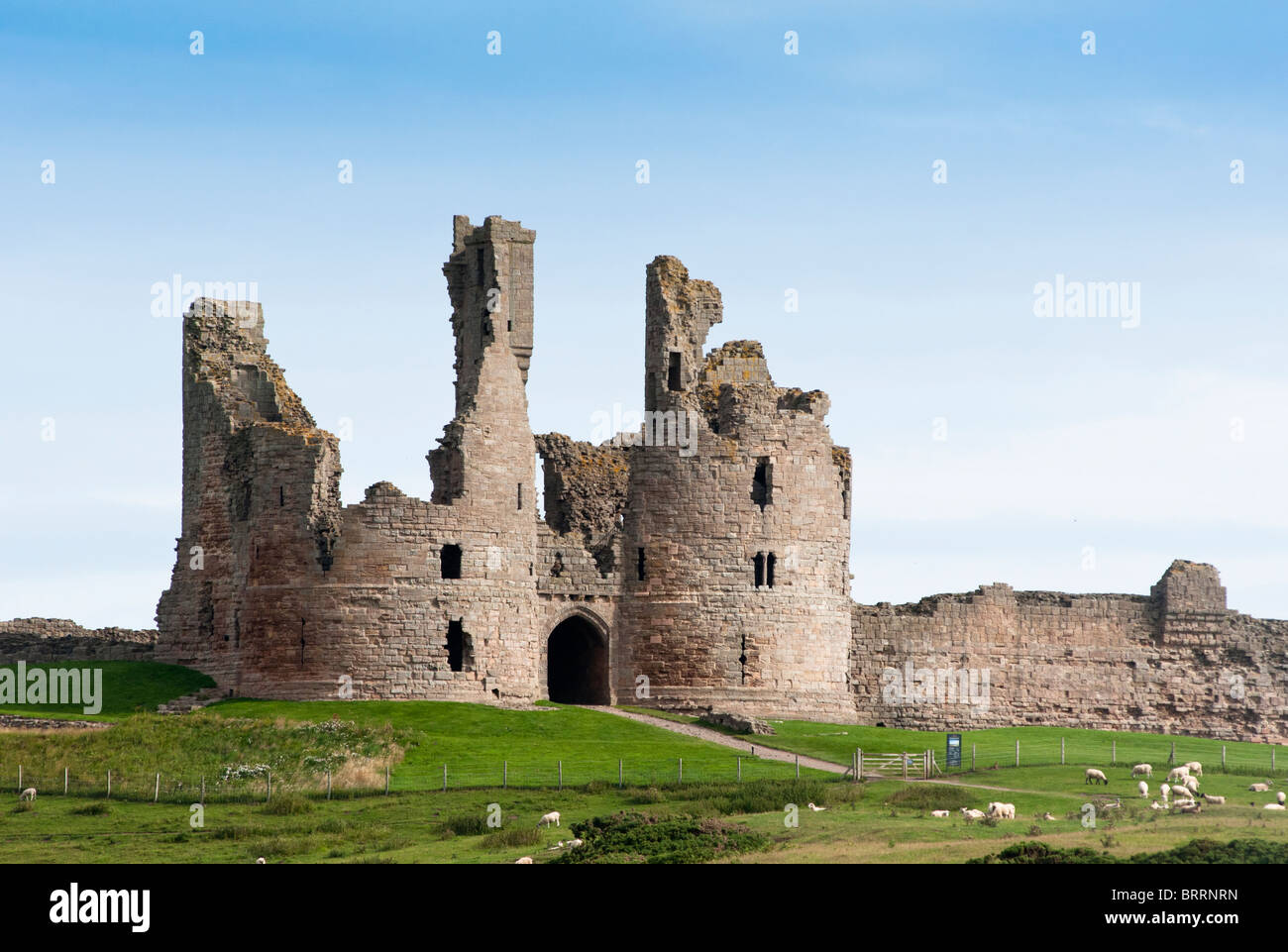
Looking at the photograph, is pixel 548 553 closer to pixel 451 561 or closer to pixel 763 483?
pixel 451 561

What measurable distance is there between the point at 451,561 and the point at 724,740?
28.7 ft

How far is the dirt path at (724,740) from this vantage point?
51.7 metres

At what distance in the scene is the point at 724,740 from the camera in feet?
181

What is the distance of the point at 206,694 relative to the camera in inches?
2286

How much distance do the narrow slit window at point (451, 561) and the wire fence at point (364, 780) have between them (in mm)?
9165

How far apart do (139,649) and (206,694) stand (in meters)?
6.04

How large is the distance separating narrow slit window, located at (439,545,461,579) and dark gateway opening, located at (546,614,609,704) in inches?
198

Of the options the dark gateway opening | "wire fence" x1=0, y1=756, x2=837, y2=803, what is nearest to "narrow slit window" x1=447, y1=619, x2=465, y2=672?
the dark gateway opening

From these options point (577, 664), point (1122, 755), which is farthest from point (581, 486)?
point (1122, 755)

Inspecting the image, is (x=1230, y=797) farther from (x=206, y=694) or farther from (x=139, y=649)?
(x=139, y=649)

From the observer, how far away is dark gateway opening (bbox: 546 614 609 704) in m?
61.6

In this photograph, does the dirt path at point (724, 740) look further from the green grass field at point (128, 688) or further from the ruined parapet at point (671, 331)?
the green grass field at point (128, 688)
